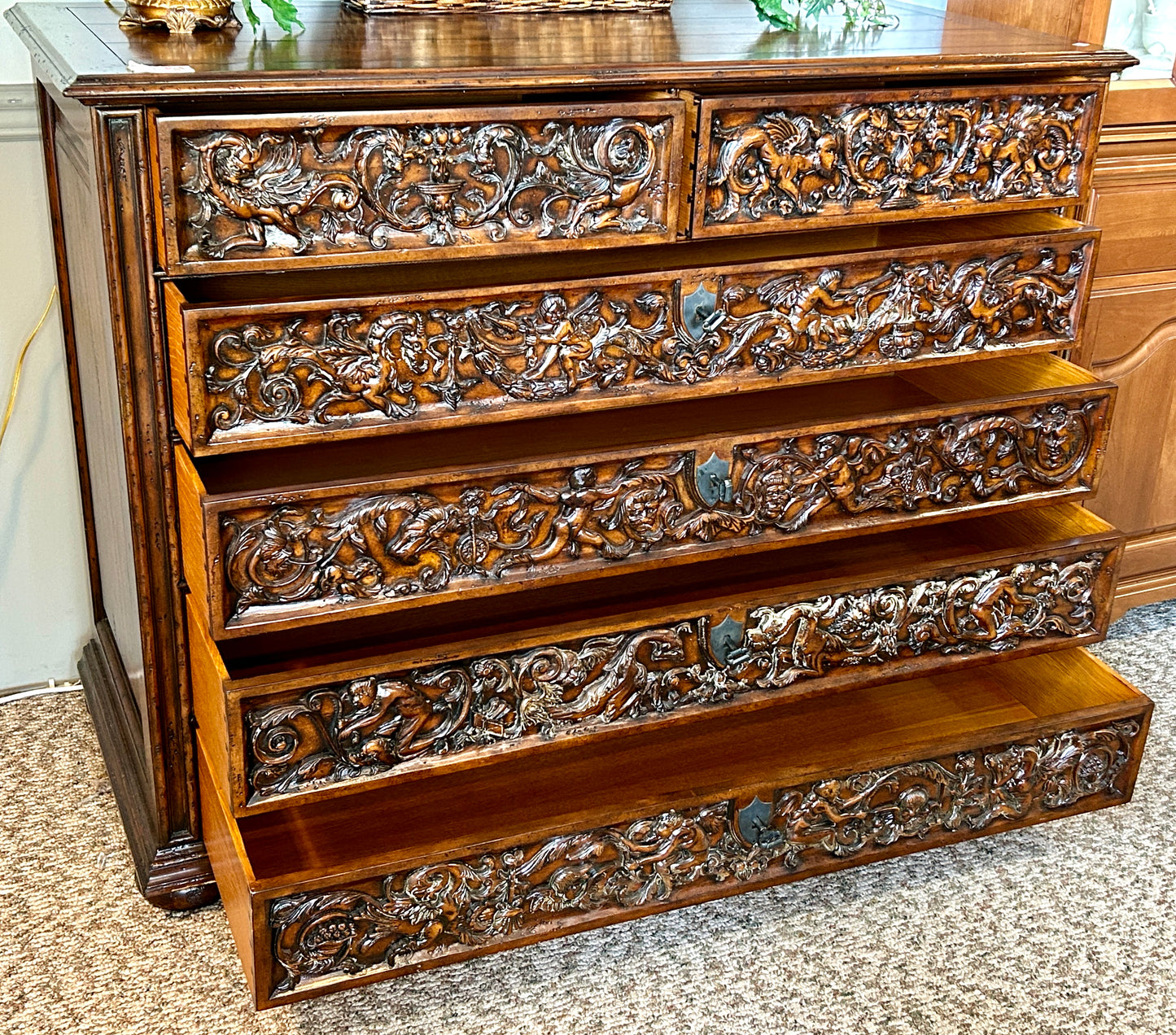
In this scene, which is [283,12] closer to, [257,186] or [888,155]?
[257,186]

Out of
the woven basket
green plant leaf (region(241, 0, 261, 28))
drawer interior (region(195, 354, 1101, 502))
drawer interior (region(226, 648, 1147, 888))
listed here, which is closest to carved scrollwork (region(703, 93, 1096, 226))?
drawer interior (region(195, 354, 1101, 502))

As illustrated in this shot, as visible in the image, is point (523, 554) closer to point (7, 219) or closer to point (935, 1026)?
point (935, 1026)

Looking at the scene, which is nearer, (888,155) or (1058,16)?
(888,155)

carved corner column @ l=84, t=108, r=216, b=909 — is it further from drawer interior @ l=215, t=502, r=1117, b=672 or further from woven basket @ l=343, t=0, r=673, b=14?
woven basket @ l=343, t=0, r=673, b=14

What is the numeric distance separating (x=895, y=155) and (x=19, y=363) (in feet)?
3.57

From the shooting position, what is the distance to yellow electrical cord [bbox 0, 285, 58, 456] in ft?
5.38

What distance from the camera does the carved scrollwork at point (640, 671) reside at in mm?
1193

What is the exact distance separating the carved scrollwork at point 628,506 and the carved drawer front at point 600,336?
0.23ft

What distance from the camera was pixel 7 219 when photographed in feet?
5.24

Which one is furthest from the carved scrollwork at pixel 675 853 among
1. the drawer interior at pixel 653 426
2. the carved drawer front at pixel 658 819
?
the drawer interior at pixel 653 426

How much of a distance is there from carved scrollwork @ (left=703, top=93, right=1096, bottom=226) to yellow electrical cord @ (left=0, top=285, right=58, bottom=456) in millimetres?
881

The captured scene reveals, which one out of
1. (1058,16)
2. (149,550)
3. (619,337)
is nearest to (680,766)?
(619,337)

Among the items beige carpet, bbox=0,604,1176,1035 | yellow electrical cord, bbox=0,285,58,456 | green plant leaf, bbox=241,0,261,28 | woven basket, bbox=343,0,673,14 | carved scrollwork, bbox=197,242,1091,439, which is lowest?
beige carpet, bbox=0,604,1176,1035

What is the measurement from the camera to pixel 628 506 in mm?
1271
